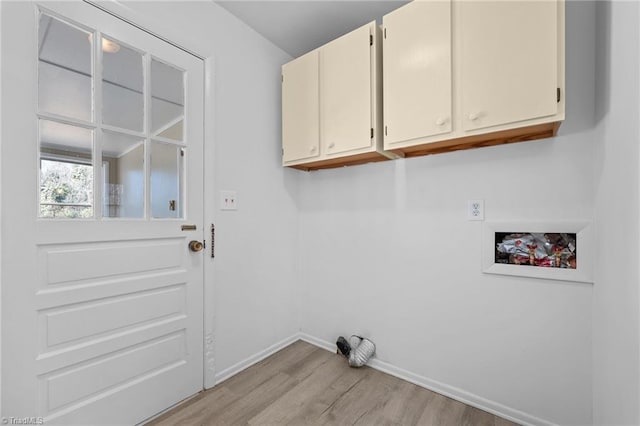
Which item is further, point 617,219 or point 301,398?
point 301,398

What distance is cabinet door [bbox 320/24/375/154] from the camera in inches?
67.3

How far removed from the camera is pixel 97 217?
1333mm

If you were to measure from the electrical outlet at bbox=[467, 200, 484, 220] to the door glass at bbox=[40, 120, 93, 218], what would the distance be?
6.64ft

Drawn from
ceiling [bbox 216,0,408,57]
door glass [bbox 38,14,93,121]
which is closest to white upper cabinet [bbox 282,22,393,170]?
ceiling [bbox 216,0,408,57]

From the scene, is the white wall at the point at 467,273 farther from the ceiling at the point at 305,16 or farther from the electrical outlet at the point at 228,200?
the ceiling at the point at 305,16

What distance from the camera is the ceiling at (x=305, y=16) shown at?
1.81 m

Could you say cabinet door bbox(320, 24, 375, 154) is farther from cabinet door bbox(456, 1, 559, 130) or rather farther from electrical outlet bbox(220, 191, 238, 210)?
electrical outlet bbox(220, 191, 238, 210)

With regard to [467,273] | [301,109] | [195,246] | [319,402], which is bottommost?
[319,402]

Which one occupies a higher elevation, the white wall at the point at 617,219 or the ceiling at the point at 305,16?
the ceiling at the point at 305,16

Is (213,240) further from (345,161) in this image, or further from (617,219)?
(617,219)

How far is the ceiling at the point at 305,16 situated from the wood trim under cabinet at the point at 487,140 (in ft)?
3.14

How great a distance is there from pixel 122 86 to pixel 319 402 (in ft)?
6.84

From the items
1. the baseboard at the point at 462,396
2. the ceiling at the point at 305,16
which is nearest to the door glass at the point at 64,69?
the ceiling at the point at 305,16

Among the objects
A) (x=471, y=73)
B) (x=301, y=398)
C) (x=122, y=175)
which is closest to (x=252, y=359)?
(x=301, y=398)
